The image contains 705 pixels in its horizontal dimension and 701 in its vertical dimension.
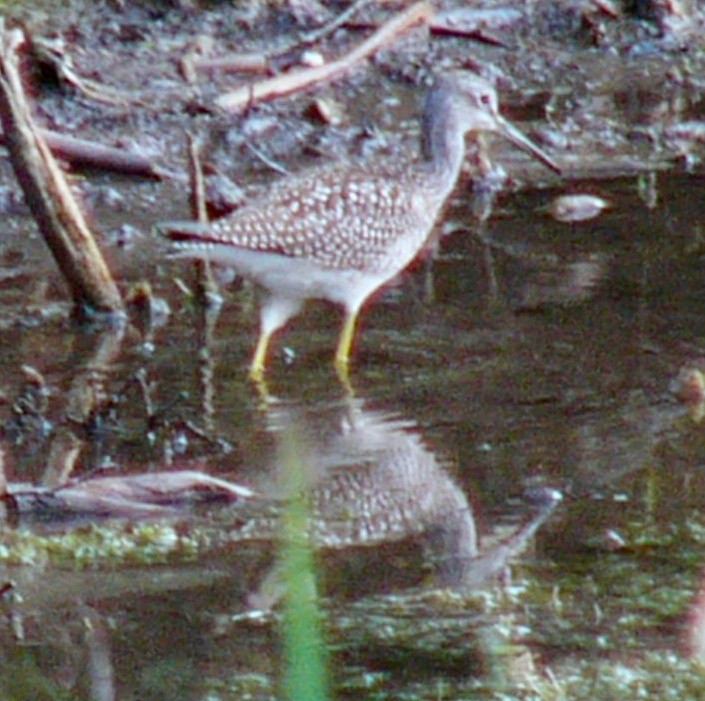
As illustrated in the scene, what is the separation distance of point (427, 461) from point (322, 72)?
4844mm

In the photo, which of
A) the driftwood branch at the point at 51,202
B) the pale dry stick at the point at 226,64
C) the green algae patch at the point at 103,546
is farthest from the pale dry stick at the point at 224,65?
the green algae patch at the point at 103,546

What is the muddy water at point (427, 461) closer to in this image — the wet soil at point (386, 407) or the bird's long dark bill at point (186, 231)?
the wet soil at point (386, 407)

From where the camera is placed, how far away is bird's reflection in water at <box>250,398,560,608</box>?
503cm

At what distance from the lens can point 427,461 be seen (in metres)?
6.03

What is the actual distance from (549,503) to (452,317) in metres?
2.09

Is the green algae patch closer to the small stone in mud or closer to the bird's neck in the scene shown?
the bird's neck

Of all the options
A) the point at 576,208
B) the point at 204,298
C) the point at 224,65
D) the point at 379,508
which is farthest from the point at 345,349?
the point at 224,65

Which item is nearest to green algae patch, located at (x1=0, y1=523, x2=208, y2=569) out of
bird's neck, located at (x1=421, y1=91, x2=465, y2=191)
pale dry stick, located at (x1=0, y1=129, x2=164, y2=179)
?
bird's neck, located at (x1=421, y1=91, x2=465, y2=191)

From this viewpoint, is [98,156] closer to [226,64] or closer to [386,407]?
[226,64]

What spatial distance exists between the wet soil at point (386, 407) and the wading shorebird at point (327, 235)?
0.19m

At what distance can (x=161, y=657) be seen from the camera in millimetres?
4430

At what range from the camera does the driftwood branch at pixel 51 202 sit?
685 cm

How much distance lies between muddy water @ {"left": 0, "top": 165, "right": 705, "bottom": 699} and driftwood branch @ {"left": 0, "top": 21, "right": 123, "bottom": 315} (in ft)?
0.56

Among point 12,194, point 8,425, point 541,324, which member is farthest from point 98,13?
point 8,425
